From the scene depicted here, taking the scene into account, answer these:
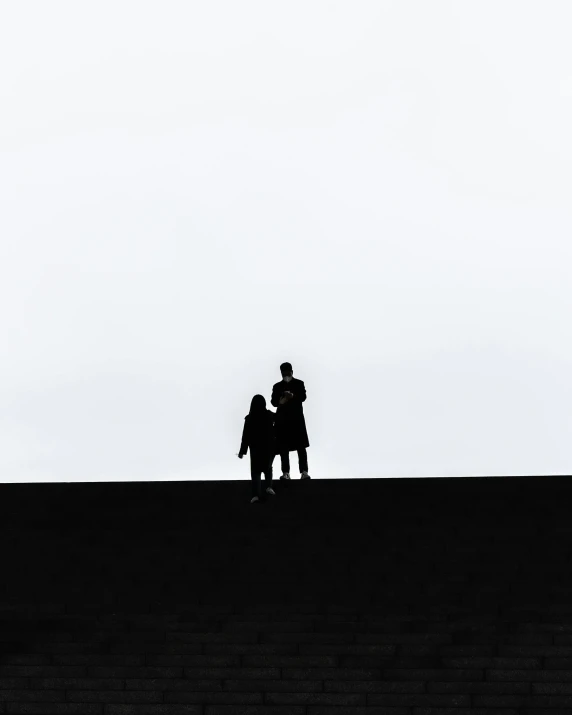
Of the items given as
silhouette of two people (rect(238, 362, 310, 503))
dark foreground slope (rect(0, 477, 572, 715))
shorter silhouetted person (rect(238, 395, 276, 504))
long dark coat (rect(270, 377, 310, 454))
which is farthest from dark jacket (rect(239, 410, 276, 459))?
long dark coat (rect(270, 377, 310, 454))

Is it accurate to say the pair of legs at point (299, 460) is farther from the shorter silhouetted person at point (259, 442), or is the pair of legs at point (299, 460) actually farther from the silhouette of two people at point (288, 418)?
the shorter silhouetted person at point (259, 442)

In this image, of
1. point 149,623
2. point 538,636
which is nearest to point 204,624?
point 149,623

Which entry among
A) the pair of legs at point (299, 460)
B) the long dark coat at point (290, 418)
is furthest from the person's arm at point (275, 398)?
the pair of legs at point (299, 460)

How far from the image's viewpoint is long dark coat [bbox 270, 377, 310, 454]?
56.7 feet

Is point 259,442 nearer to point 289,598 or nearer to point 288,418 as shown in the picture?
point 288,418

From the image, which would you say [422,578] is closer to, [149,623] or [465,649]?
[465,649]

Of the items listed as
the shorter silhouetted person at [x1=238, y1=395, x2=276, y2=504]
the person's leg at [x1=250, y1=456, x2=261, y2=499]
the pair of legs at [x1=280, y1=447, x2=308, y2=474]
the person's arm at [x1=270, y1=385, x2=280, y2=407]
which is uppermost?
the person's arm at [x1=270, y1=385, x2=280, y2=407]

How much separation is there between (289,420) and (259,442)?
1.09m

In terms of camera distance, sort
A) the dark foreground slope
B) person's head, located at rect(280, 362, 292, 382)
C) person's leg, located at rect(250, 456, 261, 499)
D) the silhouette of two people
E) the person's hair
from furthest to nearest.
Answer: person's head, located at rect(280, 362, 292, 382) < the silhouette of two people < the person's hair < person's leg, located at rect(250, 456, 261, 499) < the dark foreground slope

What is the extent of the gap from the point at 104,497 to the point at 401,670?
526 centimetres

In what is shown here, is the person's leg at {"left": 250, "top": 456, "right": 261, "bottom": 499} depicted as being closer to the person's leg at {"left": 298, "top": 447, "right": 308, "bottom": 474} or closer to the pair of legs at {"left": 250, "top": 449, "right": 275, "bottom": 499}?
the pair of legs at {"left": 250, "top": 449, "right": 275, "bottom": 499}

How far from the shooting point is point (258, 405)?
16.6 m

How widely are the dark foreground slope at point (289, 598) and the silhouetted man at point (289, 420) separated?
0.56 m

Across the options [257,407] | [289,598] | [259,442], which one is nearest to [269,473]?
[259,442]
